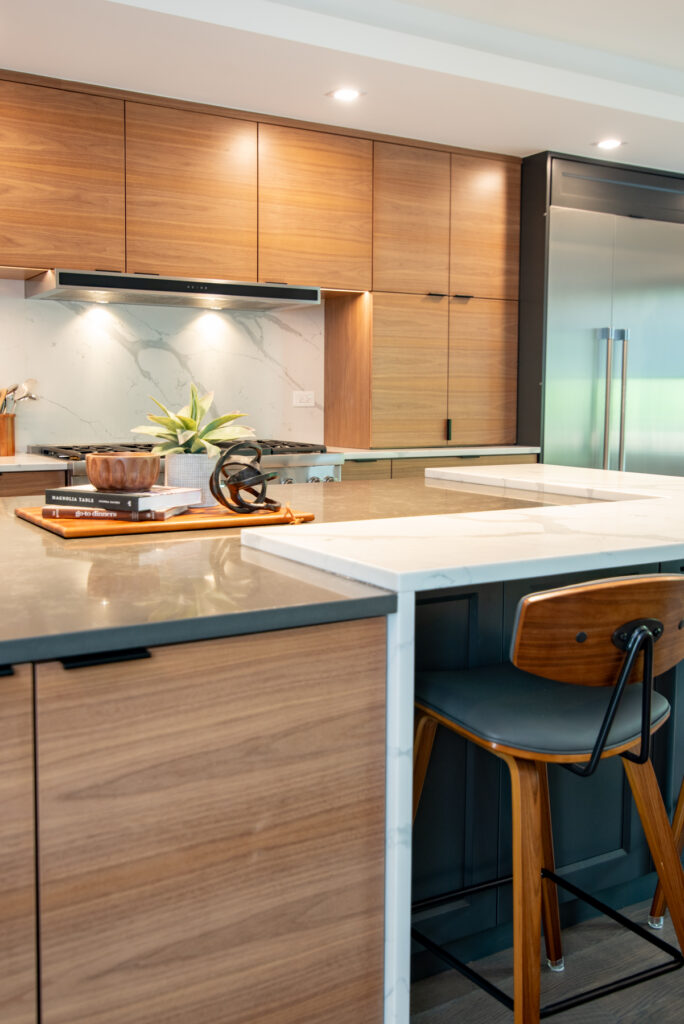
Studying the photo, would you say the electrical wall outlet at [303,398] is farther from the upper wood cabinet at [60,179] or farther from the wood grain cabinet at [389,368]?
the upper wood cabinet at [60,179]

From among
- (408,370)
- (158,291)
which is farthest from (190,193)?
(408,370)

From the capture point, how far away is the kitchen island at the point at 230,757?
1.04 m

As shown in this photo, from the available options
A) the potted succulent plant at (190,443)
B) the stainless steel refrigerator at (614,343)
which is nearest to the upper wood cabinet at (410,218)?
the stainless steel refrigerator at (614,343)

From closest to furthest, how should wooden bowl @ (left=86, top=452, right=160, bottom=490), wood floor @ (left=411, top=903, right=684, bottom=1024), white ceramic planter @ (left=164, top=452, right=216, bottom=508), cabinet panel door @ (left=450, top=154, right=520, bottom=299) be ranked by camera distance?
wood floor @ (left=411, top=903, right=684, bottom=1024)
wooden bowl @ (left=86, top=452, right=160, bottom=490)
white ceramic planter @ (left=164, top=452, right=216, bottom=508)
cabinet panel door @ (left=450, top=154, right=520, bottom=299)

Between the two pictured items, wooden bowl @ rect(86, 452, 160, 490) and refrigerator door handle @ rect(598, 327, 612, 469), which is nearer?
wooden bowl @ rect(86, 452, 160, 490)

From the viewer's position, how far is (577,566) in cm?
141

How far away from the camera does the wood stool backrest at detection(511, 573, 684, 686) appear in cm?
125

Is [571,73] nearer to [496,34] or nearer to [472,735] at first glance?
[496,34]

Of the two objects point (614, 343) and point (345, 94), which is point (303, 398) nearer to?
point (345, 94)

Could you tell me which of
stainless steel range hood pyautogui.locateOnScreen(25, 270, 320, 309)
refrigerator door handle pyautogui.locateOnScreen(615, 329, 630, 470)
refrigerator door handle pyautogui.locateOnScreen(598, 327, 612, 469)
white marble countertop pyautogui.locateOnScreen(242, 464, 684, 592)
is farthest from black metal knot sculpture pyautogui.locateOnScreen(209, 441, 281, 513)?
refrigerator door handle pyautogui.locateOnScreen(615, 329, 630, 470)

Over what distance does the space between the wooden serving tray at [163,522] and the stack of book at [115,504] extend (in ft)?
0.06

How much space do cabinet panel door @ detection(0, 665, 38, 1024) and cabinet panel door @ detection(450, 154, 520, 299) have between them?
3892 mm

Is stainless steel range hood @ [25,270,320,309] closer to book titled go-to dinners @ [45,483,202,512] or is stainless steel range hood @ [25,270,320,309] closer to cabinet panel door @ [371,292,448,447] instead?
cabinet panel door @ [371,292,448,447]

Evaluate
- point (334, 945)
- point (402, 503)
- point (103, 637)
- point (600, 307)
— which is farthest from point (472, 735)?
point (600, 307)
